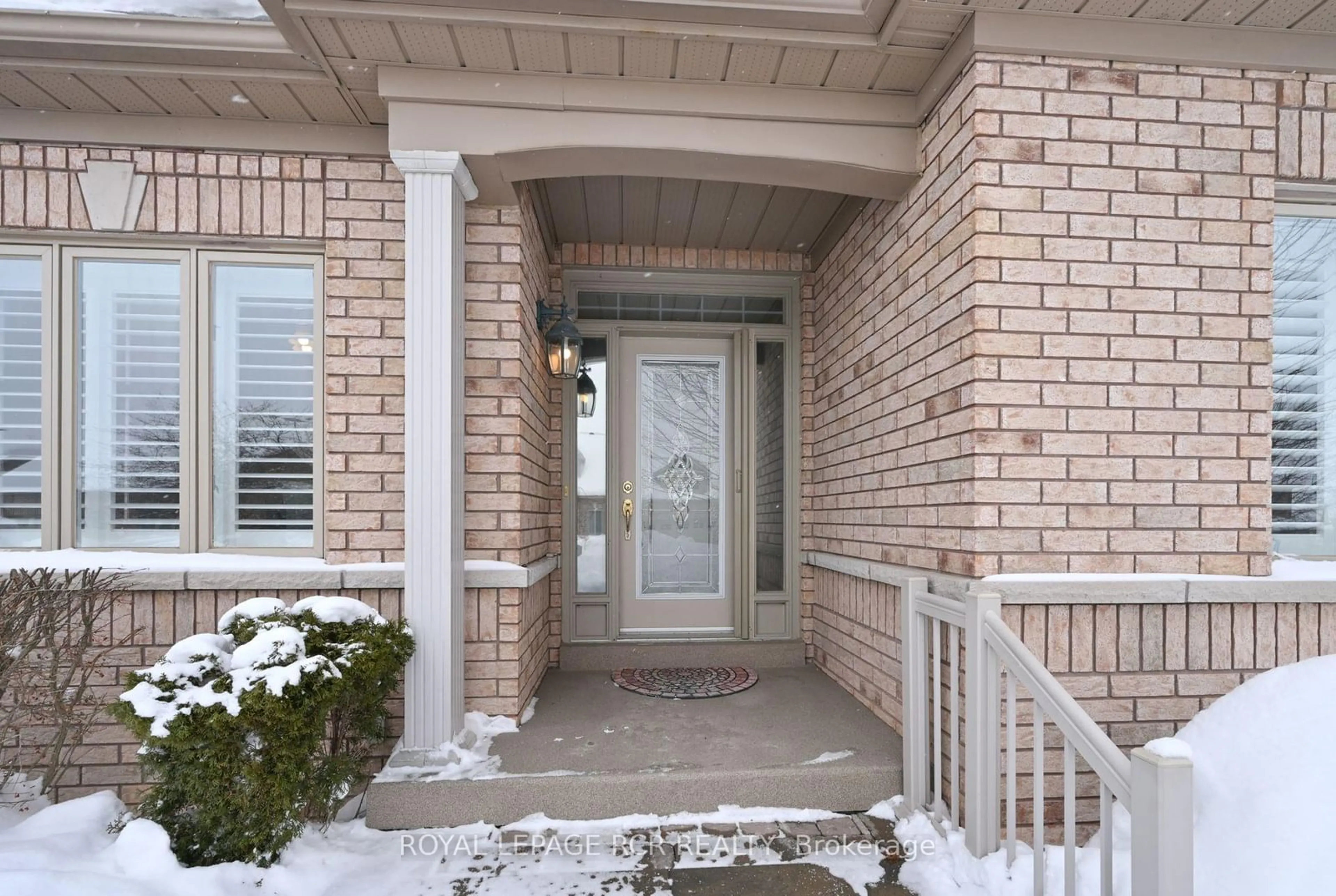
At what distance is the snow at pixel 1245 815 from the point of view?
146 centimetres

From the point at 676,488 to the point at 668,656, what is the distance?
105 cm

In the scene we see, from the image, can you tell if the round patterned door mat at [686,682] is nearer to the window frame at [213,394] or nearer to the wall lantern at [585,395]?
the wall lantern at [585,395]

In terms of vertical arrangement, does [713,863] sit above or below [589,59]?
below

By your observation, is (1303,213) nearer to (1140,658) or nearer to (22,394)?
(1140,658)

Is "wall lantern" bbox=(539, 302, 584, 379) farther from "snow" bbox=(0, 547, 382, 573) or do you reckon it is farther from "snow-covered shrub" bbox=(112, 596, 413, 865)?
"snow-covered shrub" bbox=(112, 596, 413, 865)

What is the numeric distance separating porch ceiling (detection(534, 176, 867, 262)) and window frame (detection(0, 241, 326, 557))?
132 centimetres

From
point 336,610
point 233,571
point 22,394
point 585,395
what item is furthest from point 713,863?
point 22,394

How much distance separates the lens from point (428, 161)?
A: 2482mm

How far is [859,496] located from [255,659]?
2.63m

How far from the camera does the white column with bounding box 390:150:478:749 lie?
2.47 metres

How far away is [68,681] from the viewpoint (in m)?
2.37

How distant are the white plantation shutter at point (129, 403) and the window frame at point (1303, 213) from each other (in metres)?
4.61

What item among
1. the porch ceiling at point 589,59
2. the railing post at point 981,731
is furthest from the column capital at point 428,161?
the railing post at point 981,731

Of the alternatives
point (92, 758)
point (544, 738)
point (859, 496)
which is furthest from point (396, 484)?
point (859, 496)
